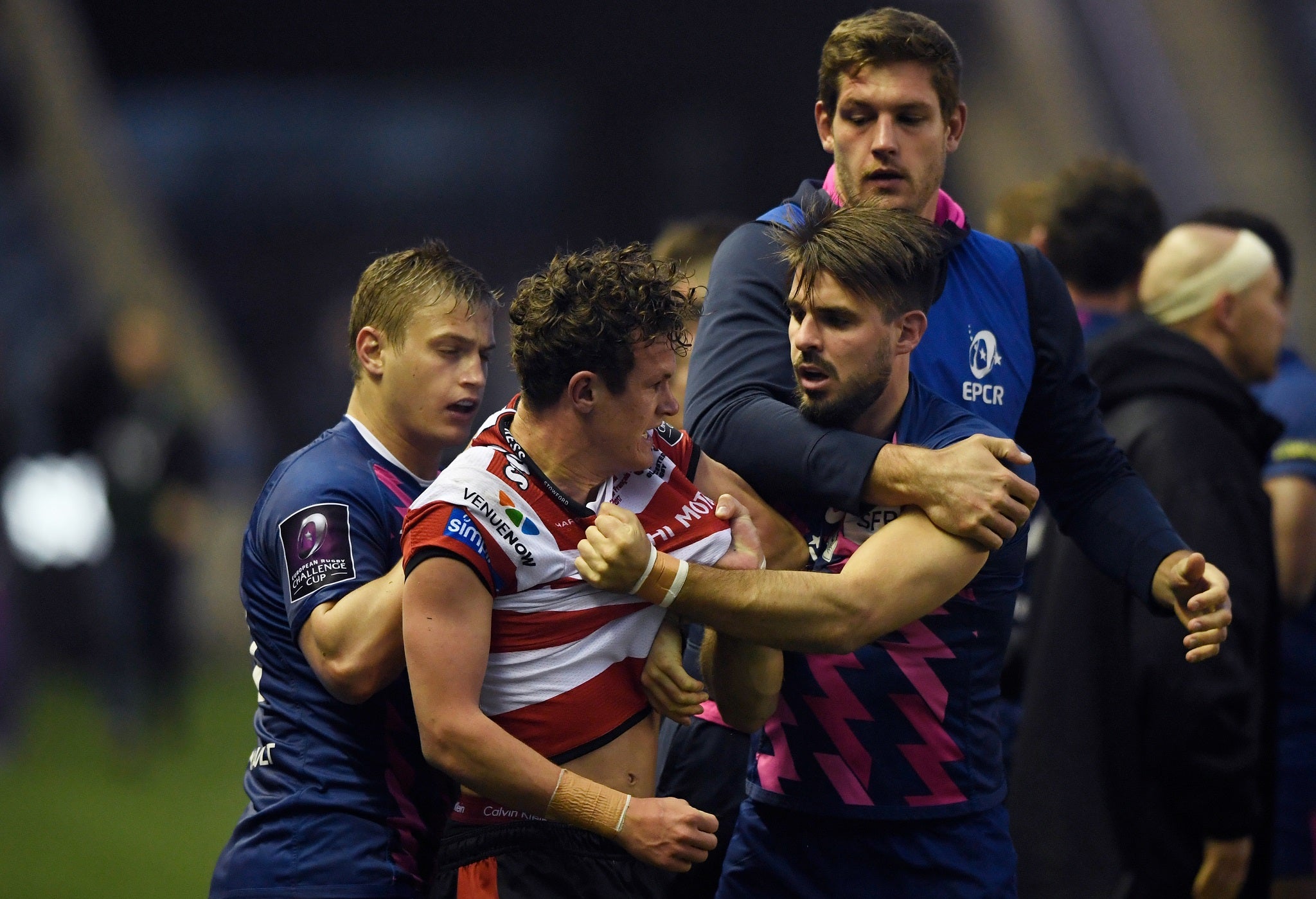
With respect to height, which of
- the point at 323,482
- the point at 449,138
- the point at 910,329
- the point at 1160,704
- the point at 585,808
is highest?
the point at 449,138

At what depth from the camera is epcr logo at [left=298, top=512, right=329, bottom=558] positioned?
2.69m

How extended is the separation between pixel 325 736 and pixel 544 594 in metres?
0.63

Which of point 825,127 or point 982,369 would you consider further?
point 825,127

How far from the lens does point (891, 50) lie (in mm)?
2928

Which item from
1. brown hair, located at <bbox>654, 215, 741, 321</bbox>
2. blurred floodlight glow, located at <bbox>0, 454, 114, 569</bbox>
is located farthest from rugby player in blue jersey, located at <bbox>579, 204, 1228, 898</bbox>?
blurred floodlight glow, located at <bbox>0, 454, 114, 569</bbox>

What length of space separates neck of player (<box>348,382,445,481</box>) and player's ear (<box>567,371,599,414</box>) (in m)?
0.60

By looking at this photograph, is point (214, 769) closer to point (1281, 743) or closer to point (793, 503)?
point (1281, 743)

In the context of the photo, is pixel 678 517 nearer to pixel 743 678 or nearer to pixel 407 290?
pixel 743 678

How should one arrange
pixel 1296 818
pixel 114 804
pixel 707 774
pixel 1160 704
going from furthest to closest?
pixel 114 804, pixel 1296 818, pixel 1160 704, pixel 707 774

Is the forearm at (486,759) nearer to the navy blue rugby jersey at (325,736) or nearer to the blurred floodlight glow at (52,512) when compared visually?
the navy blue rugby jersey at (325,736)

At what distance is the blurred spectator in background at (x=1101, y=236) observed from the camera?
4.30 metres

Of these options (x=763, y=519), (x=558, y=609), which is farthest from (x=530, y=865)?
(x=763, y=519)

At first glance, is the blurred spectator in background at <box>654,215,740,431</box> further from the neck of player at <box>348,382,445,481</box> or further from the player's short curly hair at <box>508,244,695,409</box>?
the player's short curly hair at <box>508,244,695,409</box>

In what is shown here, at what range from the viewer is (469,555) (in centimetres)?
233
